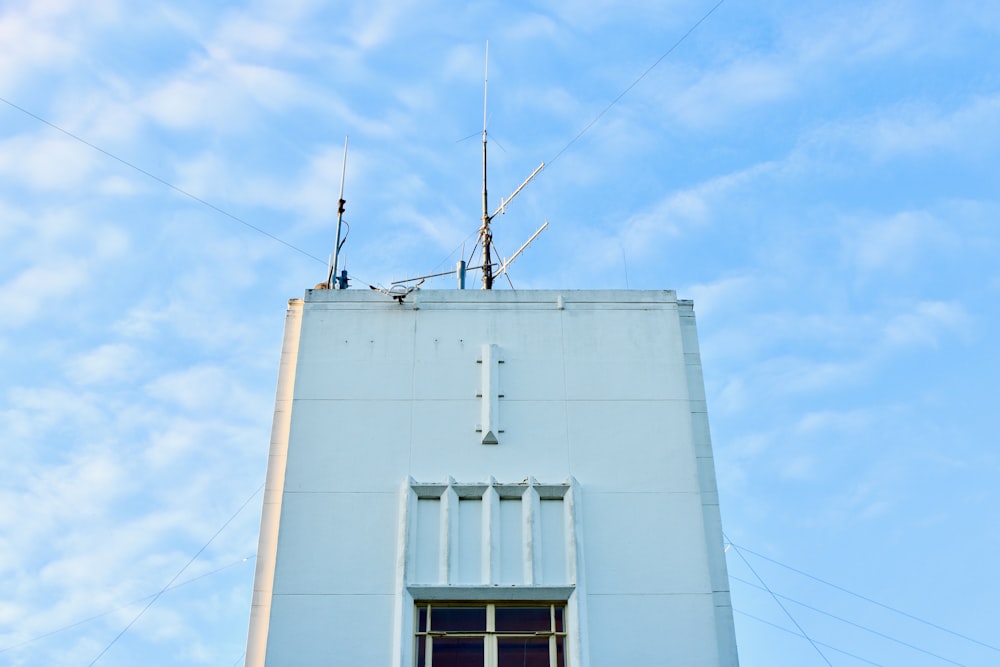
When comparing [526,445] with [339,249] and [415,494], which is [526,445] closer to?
[415,494]

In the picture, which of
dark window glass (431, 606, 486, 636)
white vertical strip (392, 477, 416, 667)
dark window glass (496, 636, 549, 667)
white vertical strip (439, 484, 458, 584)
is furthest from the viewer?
white vertical strip (439, 484, 458, 584)

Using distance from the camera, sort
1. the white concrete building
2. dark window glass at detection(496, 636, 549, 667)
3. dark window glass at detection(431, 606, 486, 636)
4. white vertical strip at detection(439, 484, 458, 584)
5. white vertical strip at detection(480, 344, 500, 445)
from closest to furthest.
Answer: dark window glass at detection(496, 636, 549, 667)
the white concrete building
dark window glass at detection(431, 606, 486, 636)
white vertical strip at detection(439, 484, 458, 584)
white vertical strip at detection(480, 344, 500, 445)

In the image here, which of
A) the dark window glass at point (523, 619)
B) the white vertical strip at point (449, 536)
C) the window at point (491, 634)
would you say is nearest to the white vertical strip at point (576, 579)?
the window at point (491, 634)

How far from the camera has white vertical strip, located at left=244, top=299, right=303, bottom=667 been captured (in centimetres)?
1786

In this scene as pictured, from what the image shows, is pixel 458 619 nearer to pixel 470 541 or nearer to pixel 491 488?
pixel 470 541

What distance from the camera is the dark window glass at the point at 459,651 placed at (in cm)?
1759

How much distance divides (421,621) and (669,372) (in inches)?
248

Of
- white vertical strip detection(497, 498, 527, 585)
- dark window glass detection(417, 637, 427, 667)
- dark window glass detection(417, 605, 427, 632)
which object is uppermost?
white vertical strip detection(497, 498, 527, 585)

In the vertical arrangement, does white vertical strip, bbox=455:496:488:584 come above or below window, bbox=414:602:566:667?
above

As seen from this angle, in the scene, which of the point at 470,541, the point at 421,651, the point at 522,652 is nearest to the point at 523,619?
the point at 522,652

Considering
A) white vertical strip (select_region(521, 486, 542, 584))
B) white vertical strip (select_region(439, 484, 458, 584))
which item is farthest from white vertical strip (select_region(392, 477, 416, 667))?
white vertical strip (select_region(521, 486, 542, 584))

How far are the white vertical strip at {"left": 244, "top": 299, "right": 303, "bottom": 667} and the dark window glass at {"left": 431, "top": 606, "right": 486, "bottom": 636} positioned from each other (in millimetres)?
2583

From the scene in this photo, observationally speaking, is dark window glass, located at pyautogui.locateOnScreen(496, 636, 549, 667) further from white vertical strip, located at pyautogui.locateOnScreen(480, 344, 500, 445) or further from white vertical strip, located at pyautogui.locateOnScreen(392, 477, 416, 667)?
white vertical strip, located at pyautogui.locateOnScreen(480, 344, 500, 445)

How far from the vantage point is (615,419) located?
65.5 ft
